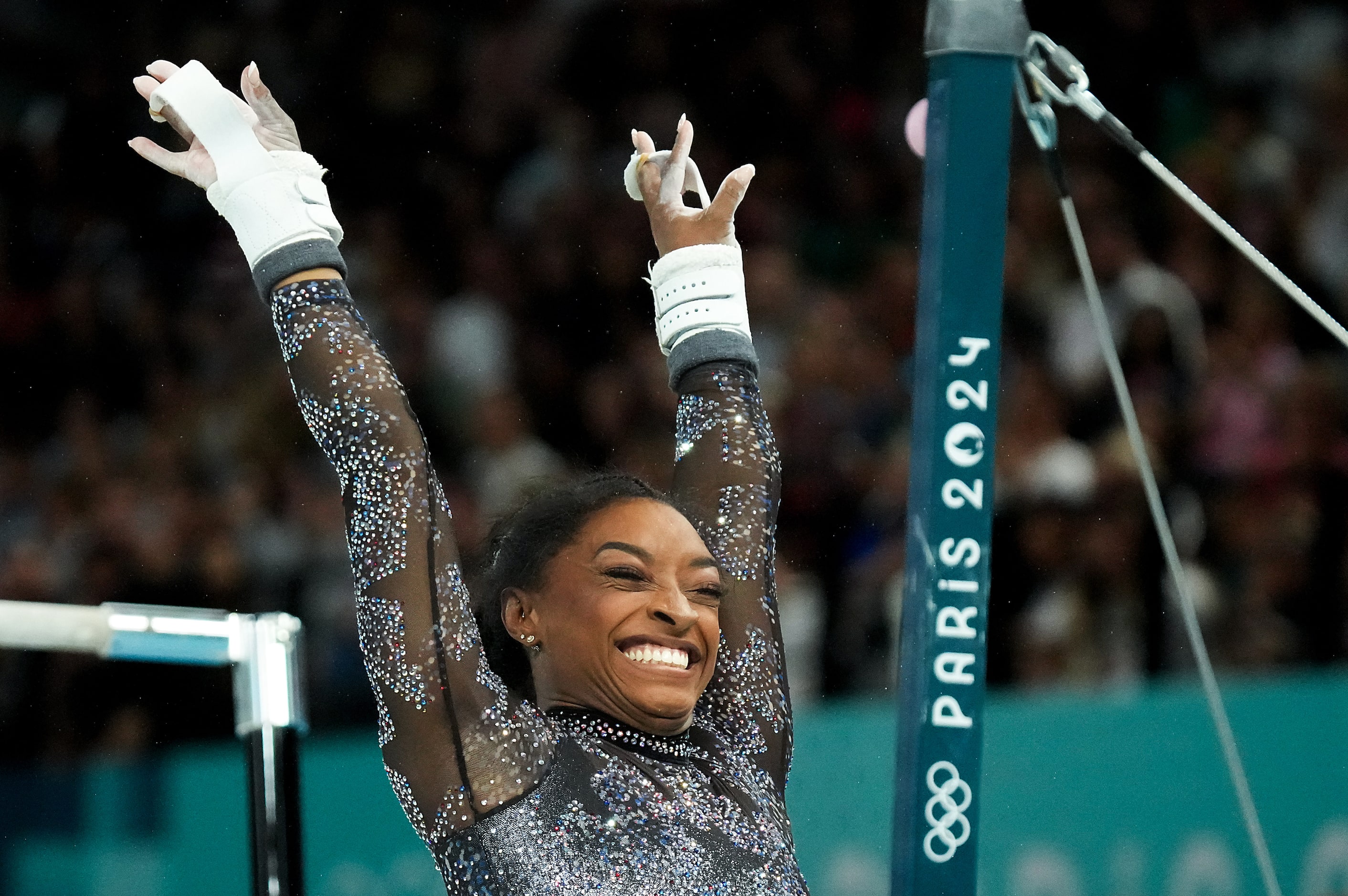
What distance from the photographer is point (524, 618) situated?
227 centimetres

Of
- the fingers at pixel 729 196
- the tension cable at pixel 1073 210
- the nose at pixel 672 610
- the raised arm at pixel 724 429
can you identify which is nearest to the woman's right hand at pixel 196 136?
the raised arm at pixel 724 429

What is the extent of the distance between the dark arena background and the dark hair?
165 cm

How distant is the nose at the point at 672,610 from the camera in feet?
7.21

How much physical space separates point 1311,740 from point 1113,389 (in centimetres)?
102

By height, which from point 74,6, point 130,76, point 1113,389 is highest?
point 74,6

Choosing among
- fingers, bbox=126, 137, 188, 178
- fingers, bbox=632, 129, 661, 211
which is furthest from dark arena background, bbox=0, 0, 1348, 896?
fingers, bbox=126, 137, 188, 178

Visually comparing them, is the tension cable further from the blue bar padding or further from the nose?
the blue bar padding

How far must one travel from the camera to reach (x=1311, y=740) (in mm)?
4191

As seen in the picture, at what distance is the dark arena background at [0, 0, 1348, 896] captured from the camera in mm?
4094

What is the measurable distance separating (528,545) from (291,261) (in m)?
0.46

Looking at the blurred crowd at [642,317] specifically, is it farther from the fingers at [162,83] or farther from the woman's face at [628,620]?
the fingers at [162,83]

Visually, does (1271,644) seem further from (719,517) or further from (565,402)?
(719,517)

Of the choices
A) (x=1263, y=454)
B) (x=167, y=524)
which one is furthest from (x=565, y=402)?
(x=1263, y=454)

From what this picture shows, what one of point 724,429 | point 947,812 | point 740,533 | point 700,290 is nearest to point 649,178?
point 700,290
